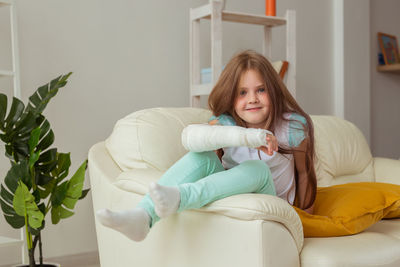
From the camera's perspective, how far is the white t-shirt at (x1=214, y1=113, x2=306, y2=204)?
1.74m

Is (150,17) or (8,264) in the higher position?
(150,17)

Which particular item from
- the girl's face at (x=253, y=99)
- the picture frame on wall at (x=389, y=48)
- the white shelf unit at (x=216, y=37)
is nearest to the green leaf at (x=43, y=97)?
the girl's face at (x=253, y=99)

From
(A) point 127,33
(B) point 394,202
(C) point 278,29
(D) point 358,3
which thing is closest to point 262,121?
(B) point 394,202

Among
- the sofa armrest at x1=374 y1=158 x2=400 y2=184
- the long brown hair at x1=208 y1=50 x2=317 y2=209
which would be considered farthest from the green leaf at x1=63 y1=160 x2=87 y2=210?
the sofa armrest at x1=374 y1=158 x2=400 y2=184

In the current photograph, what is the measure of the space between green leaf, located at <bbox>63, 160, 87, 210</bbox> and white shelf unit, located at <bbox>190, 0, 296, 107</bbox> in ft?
3.33

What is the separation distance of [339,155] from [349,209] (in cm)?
81

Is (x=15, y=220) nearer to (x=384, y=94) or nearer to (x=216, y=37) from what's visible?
(x=216, y=37)

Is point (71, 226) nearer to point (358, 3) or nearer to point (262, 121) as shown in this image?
point (262, 121)

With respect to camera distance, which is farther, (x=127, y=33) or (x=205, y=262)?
(x=127, y=33)

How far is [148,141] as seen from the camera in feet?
6.05

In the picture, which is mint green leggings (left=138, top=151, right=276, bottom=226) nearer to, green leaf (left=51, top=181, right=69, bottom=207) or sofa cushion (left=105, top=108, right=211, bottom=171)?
sofa cushion (left=105, top=108, right=211, bottom=171)

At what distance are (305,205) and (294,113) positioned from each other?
311 mm

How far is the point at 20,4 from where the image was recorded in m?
2.39

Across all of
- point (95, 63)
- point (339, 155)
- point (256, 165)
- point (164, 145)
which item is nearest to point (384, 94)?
point (339, 155)
